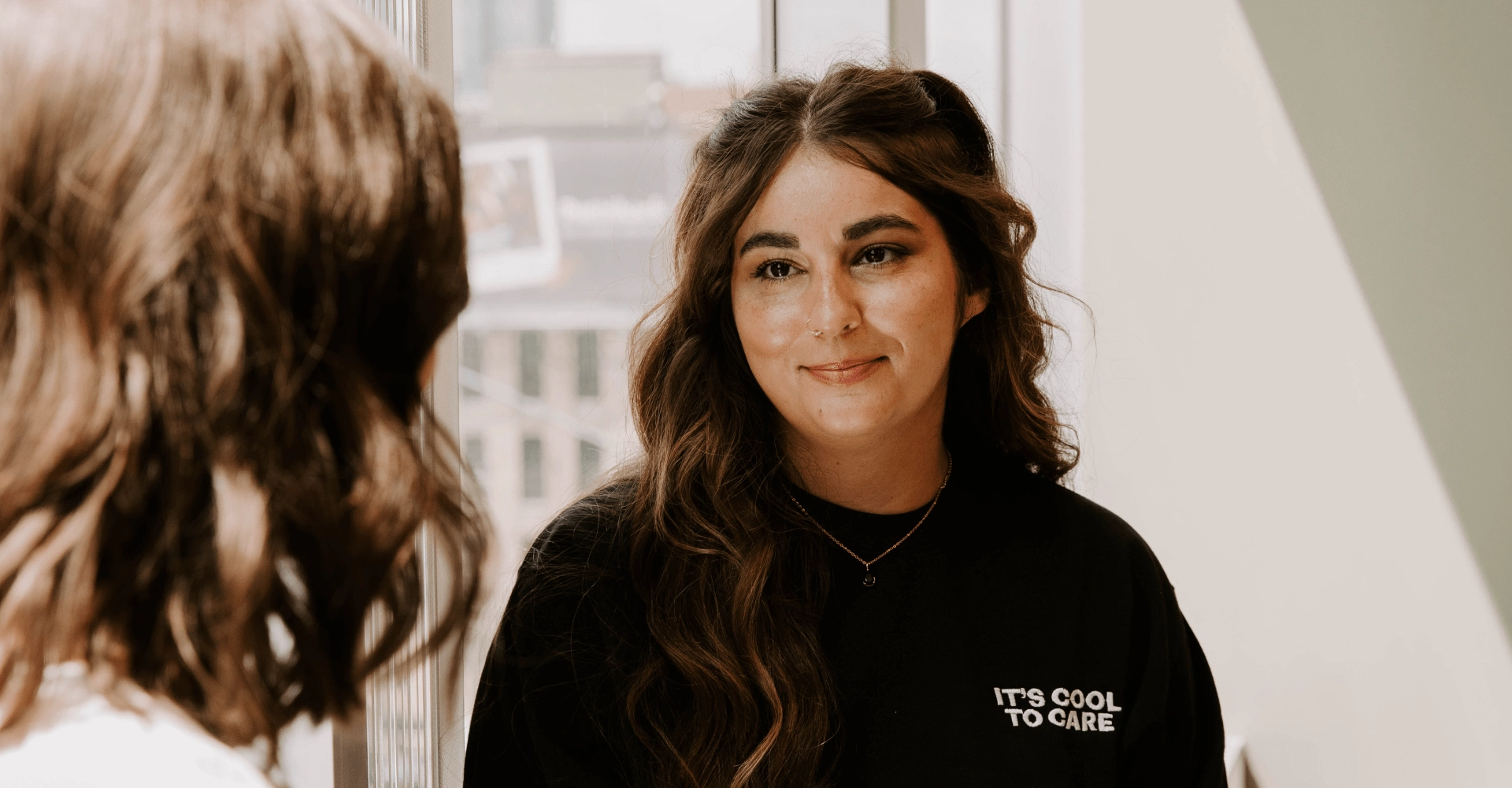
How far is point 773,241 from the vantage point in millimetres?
1496

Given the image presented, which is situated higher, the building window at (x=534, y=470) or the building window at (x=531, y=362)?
Result: the building window at (x=531, y=362)

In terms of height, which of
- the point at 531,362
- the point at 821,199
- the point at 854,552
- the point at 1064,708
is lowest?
the point at 1064,708

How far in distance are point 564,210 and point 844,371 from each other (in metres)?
0.66

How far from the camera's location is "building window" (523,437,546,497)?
6.04ft

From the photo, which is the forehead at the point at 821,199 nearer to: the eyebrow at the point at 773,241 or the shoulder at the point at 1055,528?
the eyebrow at the point at 773,241

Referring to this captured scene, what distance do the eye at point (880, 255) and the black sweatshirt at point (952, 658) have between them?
32 centimetres

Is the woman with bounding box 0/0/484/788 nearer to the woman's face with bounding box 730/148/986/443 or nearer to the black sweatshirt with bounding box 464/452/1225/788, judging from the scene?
the black sweatshirt with bounding box 464/452/1225/788

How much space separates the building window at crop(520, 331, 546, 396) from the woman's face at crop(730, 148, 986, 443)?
41cm

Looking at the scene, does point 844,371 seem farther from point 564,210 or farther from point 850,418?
point 564,210

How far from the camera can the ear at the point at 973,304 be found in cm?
163

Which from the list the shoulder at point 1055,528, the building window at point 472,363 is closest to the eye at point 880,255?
the shoulder at point 1055,528

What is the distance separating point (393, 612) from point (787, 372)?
74 cm

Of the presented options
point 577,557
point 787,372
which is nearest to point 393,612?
point 577,557

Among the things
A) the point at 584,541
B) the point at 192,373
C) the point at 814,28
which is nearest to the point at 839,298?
the point at 584,541
